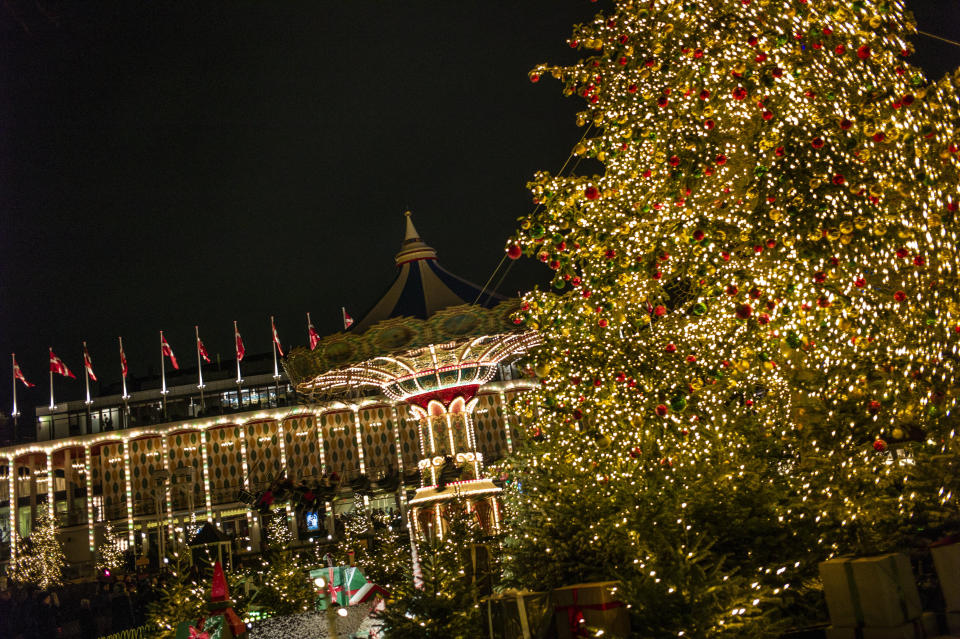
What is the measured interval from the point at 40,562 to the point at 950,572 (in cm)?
3591

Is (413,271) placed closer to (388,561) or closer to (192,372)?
(388,561)

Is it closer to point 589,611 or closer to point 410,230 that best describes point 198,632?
point 589,611

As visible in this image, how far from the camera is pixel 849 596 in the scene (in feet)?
20.2

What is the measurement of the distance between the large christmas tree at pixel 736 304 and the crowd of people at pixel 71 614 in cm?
1110

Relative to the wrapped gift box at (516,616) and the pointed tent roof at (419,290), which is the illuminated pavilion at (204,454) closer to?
the pointed tent roof at (419,290)

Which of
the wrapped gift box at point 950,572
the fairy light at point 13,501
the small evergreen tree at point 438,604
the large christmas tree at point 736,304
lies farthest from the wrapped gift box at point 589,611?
the fairy light at point 13,501

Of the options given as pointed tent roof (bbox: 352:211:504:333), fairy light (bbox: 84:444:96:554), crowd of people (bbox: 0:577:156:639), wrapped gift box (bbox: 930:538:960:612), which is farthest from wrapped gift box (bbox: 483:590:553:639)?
fairy light (bbox: 84:444:96:554)

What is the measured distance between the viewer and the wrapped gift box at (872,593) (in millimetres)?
5988

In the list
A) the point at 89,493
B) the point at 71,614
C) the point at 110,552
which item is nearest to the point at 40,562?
the point at 110,552

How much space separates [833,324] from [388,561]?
9.58m

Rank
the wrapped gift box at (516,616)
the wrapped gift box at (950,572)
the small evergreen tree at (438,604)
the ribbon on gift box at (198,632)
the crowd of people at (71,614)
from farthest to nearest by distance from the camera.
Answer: the crowd of people at (71,614)
the ribbon on gift box at (198,632)
the wrapped gift box at (950,572)
the small evergreen tree at (438,604)
the wrapped gift box at (516,616)

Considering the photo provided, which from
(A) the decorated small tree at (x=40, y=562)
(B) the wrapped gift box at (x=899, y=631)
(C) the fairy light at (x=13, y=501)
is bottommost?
(B) the wrapped gift box at (x=899, y=631)

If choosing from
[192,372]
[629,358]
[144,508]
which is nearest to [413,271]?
[629,358]

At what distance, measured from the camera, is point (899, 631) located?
594 centimetres
